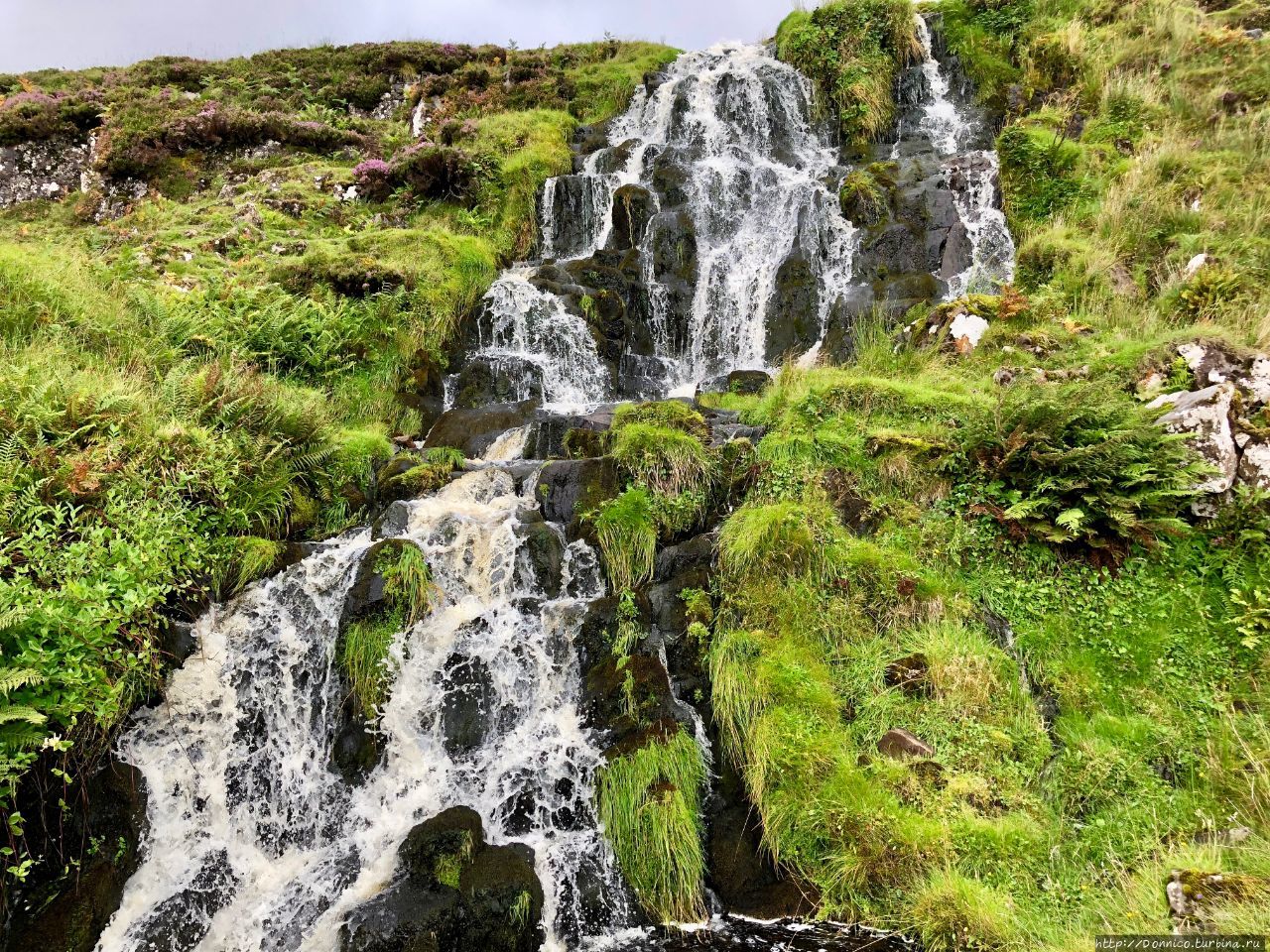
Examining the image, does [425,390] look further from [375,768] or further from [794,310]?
[794,310]

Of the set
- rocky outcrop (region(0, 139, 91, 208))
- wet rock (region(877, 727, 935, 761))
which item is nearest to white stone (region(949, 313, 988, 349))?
wet rock (region(877, 727, 935, 761))

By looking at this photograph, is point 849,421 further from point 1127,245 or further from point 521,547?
point 1127,245

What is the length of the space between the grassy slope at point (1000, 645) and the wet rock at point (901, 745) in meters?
0.10

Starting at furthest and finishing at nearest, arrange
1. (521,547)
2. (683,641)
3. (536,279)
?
(536,279) → (521,547) → (683,641)

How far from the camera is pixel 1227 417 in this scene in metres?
5.50

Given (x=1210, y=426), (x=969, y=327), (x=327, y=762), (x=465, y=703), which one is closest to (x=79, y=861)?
(x=327, y=762)

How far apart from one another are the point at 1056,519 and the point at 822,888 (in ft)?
12.0

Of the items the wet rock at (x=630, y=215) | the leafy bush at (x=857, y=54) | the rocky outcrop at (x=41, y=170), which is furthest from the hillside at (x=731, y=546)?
the rocky outcrop at (x=41, y=170)

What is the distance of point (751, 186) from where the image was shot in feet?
45.3

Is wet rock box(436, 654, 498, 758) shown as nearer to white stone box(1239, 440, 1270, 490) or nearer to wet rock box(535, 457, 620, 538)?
wet rock box(535, 457, 620, 538)

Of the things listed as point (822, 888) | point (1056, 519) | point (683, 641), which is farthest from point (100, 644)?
point (1056, 519)

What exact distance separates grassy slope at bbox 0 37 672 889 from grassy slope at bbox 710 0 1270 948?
15.8ft

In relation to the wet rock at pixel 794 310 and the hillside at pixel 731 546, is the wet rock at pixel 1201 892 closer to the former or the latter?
the hillside at pixel 731 546

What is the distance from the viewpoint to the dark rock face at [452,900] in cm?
421
